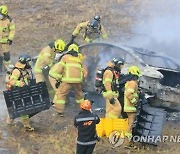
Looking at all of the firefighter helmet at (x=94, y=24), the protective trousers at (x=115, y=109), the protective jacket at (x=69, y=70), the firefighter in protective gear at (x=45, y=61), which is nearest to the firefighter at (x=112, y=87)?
the protective trousers at (x=115, y=109)

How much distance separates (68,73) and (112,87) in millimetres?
1325

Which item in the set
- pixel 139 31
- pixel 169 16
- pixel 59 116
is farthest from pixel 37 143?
pixel 169 16

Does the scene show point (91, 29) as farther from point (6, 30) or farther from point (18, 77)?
point (18, 77)

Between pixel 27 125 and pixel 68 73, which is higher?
pixel 68 73

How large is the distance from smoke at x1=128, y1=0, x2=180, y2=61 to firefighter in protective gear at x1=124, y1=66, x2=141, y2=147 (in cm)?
669

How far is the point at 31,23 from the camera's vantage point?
21500 mm

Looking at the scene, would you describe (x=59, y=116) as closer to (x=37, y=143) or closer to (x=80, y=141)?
(x=37, y=143)

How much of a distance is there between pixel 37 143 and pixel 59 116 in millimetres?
1621

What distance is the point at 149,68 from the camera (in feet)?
36.4

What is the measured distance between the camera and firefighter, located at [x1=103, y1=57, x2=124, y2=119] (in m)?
10.1

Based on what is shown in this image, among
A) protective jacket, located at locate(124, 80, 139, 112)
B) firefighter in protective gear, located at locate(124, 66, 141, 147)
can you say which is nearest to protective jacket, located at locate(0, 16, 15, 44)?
firefighter in protective gear, located at locate(124, 66, 141, 147)

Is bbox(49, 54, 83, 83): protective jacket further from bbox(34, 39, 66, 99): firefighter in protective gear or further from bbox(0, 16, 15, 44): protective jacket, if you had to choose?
bbox(0, 16, 15, 44): protective jacket

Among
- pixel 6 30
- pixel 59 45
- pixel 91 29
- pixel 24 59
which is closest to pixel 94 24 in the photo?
pixel 91 29

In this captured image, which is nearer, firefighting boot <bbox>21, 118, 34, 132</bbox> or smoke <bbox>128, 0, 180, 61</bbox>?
firefighting boot <bbox>21, 118, 34, 132</bbox>
